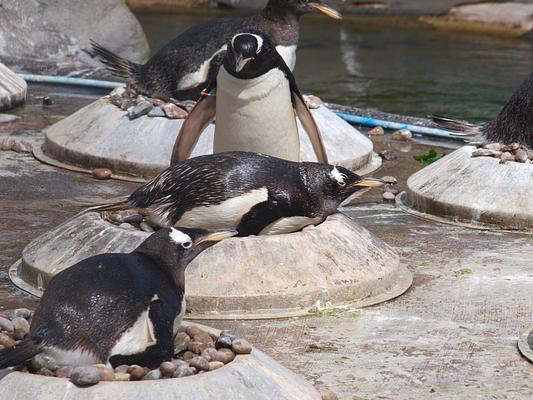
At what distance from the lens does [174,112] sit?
29.8ft

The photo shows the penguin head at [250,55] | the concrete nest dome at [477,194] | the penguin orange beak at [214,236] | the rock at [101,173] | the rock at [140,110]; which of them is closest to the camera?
the penguin orange beak at [214,236]

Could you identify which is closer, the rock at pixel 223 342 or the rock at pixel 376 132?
the rock at pixel 223 342

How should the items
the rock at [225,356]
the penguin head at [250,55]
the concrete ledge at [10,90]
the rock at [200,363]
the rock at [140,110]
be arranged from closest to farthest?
the rock at [200,363] → the rock at [225,356] → the penguin head at [250,55] → the rock at [140,110] → the concrete ledge at [10,90]

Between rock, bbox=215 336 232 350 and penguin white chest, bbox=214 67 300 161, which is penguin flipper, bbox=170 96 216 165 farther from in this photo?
rock, bbox=215 336 232 350

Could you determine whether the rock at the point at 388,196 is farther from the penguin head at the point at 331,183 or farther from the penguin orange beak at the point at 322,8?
the penguin head at the point at 331,183

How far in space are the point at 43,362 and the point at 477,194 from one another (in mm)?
4261

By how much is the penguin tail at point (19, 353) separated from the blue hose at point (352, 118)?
20.7 ft

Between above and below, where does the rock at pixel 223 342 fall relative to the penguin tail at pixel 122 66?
above

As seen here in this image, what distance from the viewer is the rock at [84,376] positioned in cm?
390

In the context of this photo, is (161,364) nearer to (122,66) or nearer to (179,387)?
(179,387)

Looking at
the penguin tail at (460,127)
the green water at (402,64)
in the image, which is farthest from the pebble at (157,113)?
the green water at (402,64)

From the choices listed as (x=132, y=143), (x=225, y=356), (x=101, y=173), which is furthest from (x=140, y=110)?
(x=225, y=356)

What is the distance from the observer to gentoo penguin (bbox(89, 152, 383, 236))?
577cm

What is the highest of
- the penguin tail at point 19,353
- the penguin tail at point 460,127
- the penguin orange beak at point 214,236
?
the penguin orange beak at point 214,236
